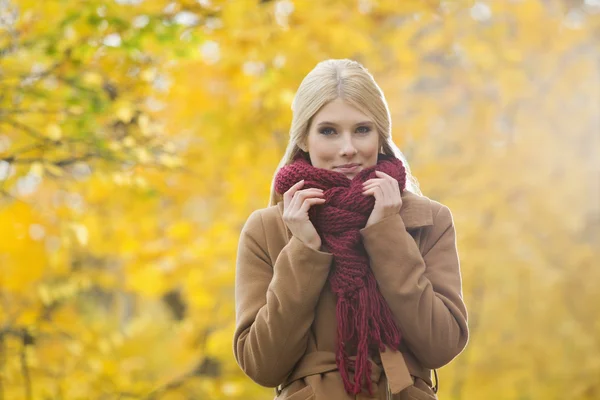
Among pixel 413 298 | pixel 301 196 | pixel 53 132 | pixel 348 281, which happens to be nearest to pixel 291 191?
pixel 301 196

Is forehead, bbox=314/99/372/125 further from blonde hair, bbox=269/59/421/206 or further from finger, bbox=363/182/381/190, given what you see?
finger, bbox=363/182/381/190

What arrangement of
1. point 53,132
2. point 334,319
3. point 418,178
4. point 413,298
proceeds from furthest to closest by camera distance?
point 418,178, point 53,132, point 334,319, point 413,298

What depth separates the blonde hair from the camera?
7.36ft

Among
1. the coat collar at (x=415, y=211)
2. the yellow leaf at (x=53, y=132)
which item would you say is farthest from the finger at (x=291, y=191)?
the yellow leaf at (x=53, y=132)

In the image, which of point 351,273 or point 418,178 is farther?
point 418,178

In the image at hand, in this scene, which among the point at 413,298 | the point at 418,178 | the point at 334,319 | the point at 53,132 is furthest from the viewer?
the point at 418,178

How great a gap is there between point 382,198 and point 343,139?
0.20m

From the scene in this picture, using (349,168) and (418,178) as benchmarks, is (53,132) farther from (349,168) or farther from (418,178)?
(418,178)

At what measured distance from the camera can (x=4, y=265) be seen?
795 centimetres

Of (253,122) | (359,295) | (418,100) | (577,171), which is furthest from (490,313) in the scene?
(359,295)

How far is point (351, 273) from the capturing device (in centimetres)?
215

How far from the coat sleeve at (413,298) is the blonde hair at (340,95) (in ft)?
0.95

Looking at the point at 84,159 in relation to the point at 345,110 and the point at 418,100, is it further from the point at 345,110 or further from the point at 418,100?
the point at 418,100

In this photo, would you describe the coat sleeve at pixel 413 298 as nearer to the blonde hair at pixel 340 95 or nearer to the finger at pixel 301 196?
the finger at pixel 301 196
